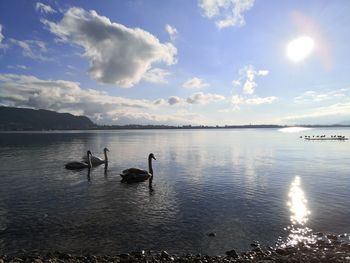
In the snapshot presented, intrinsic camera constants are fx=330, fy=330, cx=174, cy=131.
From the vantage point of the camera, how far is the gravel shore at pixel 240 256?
618 inches

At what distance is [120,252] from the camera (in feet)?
56.4

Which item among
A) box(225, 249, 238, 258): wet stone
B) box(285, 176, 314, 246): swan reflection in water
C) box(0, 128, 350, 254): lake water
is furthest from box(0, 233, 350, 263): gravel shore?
box(285, 176, 314, 246): swan reflection in water

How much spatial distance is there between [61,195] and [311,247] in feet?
69.1

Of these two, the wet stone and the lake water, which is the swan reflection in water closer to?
the lake water

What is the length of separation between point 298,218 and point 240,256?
8.20 metres

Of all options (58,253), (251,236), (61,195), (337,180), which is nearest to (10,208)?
(61,195)

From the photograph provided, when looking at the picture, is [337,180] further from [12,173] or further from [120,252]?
[12,173]

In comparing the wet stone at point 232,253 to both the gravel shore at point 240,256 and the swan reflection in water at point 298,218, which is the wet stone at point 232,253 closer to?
the gravel shore at point 240,256

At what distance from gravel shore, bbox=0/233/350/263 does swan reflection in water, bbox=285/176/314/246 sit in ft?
3.79

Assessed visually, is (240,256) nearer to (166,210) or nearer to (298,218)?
(298,218)

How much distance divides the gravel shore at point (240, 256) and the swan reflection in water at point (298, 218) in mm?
1156

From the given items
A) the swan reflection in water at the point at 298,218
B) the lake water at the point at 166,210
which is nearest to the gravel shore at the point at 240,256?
the lake water at the point at 166,210

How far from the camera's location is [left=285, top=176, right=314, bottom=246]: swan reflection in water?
62.1 feet

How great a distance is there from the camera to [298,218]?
22.8m
